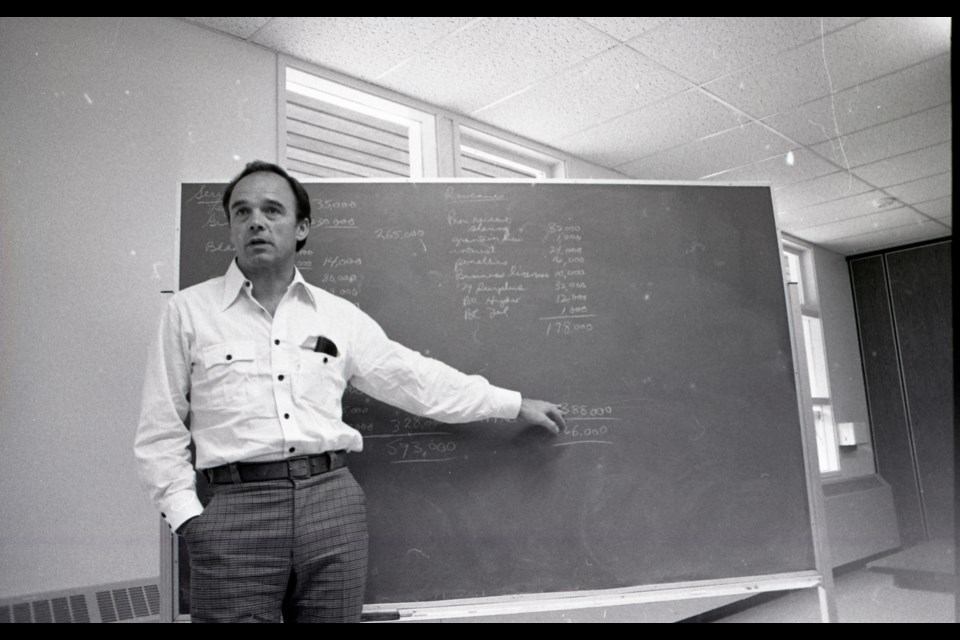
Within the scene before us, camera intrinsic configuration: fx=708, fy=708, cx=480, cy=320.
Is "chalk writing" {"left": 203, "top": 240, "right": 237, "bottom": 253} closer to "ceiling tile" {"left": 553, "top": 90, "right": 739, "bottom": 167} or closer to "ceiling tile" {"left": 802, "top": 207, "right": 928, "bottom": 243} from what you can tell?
"ceiling tile" {"left": 553, "top": 90, "right": 739, "bottom": 167}

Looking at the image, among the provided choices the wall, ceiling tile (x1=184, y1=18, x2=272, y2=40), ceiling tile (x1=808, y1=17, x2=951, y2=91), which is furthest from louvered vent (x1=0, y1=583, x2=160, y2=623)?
ceiling tile (x1=808, y1=17, x2=951, y2=91)

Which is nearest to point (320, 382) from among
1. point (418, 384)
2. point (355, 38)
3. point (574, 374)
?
point (418, 384)

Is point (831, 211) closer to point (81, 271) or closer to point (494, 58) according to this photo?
point (494, 58)

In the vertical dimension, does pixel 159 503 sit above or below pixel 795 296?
below

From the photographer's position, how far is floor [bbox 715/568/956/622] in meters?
3.97

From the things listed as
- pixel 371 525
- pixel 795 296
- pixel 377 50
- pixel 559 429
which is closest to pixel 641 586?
pixel 559 429

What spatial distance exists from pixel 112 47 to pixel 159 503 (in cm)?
169

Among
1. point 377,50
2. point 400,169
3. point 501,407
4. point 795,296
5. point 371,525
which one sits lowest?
point 371,525

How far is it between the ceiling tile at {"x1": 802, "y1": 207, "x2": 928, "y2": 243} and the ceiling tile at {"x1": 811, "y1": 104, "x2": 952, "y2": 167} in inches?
47.7

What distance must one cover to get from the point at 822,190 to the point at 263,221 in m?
4.14

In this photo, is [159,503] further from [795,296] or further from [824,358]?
[824,358]

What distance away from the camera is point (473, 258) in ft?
7.08

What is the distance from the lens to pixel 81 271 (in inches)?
89.3
